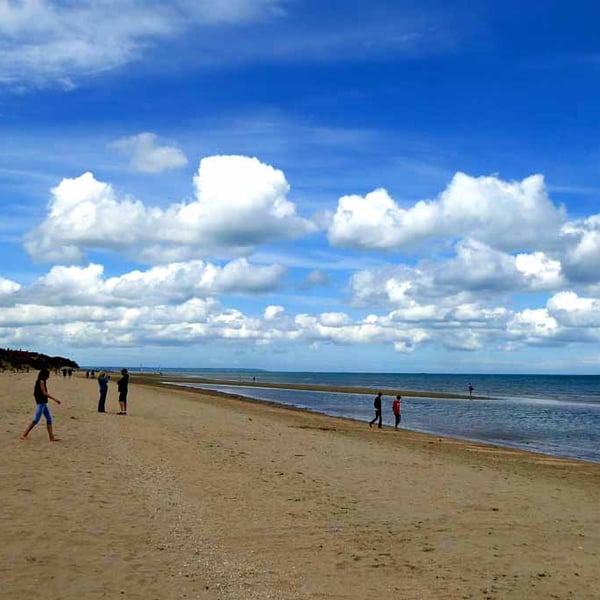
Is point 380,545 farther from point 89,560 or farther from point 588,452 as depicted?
point 588,452

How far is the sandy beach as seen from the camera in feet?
26.0

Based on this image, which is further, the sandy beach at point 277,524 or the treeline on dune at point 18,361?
the treeline on dune at point 18,361

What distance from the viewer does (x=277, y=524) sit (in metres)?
10.7

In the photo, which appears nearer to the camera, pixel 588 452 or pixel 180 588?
pixel 180 588

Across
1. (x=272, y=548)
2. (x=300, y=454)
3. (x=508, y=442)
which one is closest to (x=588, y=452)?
(x=508, y=442)

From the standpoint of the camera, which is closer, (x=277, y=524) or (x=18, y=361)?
(x=277, y=524)

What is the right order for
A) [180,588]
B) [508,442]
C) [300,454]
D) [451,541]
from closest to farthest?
[180,588] → [451,541] → [300,454] → [508,442]

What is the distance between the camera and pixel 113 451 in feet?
54.6

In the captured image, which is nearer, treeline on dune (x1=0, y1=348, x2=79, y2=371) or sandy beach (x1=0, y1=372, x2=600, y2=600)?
sandy beach (x1=0, y1=372, x2=600, y2=600)

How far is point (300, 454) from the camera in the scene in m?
19.1

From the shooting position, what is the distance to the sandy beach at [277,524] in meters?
7.92

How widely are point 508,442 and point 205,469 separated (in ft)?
65.0

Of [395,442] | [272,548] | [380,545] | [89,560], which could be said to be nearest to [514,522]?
[380,545]

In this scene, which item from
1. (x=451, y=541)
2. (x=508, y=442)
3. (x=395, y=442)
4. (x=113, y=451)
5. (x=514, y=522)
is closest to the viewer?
(x=451, y=541)
